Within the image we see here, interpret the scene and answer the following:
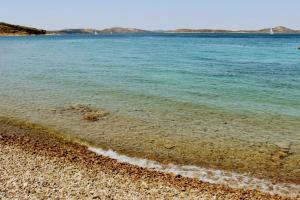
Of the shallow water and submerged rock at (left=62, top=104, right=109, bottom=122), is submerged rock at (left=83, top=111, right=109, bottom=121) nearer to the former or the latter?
submerged rock at (left=62, top=104, right=109, bottom=122)

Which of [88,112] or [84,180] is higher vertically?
[84,180]

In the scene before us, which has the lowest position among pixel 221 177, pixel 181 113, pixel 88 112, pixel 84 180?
pixel 221 177

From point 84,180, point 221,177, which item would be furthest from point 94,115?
point 221,177

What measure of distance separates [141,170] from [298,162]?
7.30 m

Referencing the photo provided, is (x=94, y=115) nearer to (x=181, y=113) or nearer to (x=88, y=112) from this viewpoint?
(x=88, y=112)

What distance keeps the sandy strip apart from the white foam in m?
0.67

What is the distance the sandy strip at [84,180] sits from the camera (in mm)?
13523

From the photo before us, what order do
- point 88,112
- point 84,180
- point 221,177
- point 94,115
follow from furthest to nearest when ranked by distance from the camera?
point 88,112
point 94,115
point 221,177
point 84,180

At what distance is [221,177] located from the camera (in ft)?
53.0

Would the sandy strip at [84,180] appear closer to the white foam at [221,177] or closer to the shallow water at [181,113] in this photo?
the white foam at [221,177]

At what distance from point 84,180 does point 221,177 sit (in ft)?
18.9

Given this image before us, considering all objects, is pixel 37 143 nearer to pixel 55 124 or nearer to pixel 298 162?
pixel 55 124

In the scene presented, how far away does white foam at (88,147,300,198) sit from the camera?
14977mm

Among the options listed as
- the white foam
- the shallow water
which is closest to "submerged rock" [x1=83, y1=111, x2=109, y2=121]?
the shallow water
